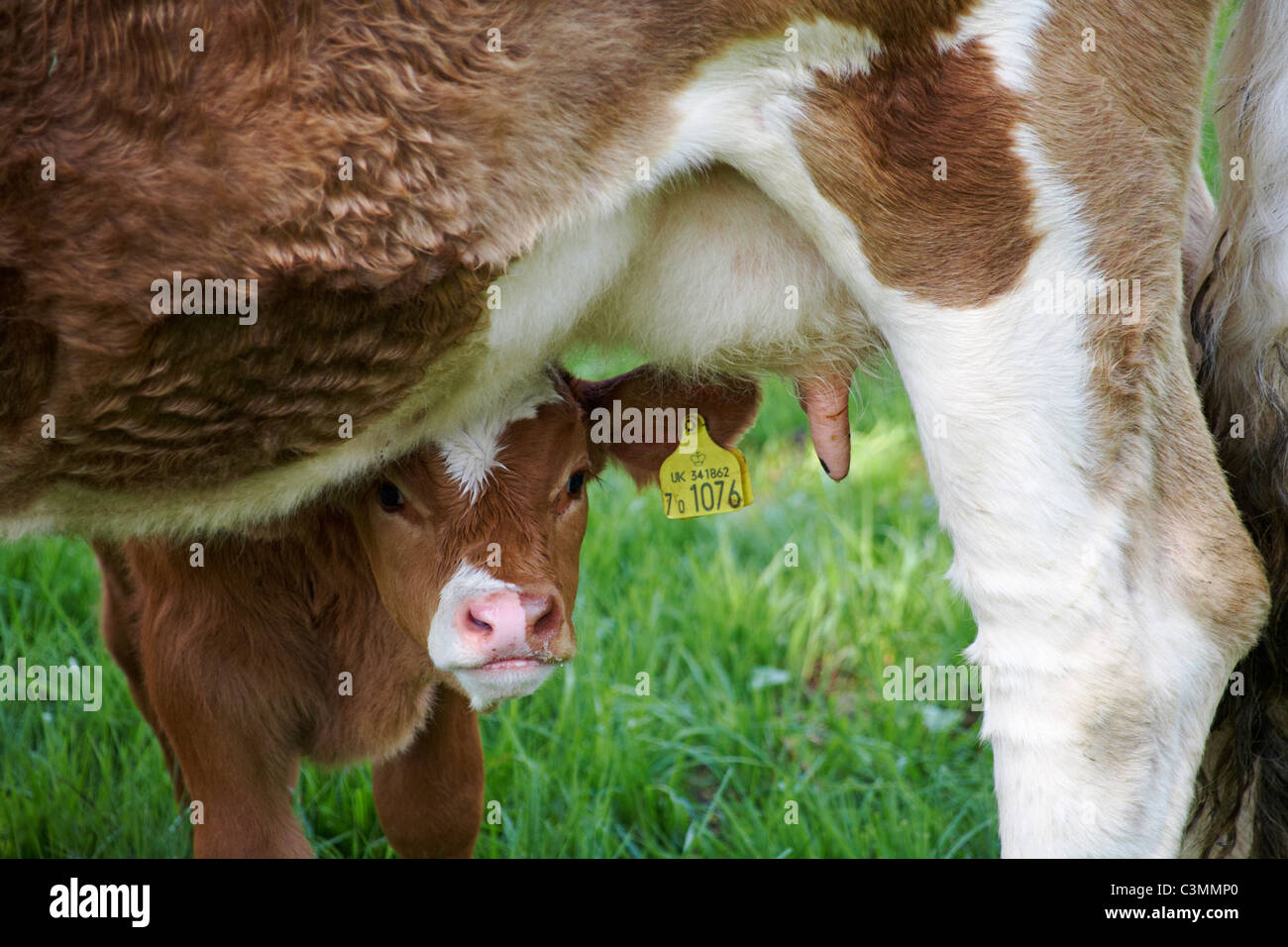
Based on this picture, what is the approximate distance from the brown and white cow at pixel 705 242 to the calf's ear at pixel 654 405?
25.0 inches

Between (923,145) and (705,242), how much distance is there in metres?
0.40

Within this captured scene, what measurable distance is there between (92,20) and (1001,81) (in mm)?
1354

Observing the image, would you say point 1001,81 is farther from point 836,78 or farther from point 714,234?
point 714,234

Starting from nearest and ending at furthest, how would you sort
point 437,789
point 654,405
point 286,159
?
point 286,159 < point 654,405 < point 437,789

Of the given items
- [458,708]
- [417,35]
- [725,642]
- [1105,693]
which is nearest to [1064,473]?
[1105,693]

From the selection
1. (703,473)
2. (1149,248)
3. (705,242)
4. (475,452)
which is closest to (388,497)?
(475,452)

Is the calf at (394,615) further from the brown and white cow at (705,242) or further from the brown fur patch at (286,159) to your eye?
the brown fur patch at (286,159)

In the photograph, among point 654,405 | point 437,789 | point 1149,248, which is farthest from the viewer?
point 437,789

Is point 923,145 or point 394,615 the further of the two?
point 394,615

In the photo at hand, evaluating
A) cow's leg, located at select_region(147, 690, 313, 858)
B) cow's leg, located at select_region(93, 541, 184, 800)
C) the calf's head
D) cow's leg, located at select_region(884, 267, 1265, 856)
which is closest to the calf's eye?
the calf's head

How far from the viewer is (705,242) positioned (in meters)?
2.32

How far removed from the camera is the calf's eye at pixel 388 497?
2738mm

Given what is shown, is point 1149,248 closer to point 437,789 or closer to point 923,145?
point 923,145

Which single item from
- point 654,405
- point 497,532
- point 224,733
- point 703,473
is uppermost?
point 654,405
